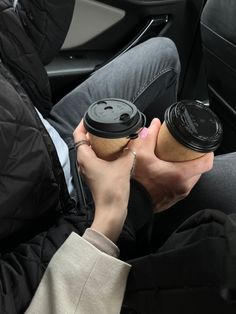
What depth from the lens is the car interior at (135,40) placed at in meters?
1.24

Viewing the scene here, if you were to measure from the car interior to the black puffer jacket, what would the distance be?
1.56 feet

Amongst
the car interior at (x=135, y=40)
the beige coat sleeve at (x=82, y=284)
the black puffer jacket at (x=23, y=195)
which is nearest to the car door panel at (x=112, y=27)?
the car interior at (x=135, y=40)

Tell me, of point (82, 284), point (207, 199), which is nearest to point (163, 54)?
point (207, 199)

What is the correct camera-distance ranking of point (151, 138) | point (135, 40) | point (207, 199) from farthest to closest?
point (135, 40), point (207, 199), point (151, 138)

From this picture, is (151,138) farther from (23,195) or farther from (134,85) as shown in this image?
(134,85)

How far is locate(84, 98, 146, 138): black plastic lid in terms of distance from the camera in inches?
26.6

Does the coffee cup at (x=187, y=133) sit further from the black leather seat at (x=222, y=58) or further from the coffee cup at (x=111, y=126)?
the black leather seat at (x=222, y=58)

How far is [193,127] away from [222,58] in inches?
19.2

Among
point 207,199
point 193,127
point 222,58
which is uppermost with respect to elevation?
point 193,127

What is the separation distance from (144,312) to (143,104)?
0.64 meters

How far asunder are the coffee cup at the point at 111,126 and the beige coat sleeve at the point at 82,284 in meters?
0.16

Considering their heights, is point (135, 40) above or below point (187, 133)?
below

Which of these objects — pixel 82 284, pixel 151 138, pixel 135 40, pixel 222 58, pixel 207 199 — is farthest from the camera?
pixel 135 40

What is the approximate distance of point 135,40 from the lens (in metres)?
1.45
